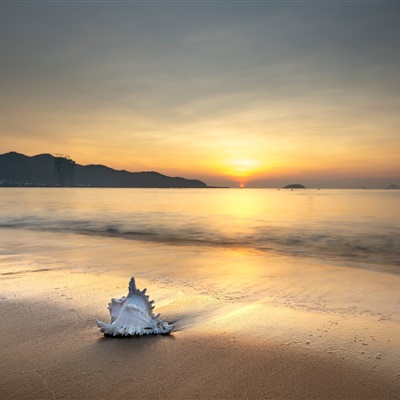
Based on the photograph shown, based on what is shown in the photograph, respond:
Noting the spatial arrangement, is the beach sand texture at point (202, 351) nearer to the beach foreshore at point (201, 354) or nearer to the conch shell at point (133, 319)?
the beach foreshore at point (201, 354)

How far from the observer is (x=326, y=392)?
11.1ft

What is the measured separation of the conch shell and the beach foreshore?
4.2 inches

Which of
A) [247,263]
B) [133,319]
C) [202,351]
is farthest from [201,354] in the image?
[247,263]

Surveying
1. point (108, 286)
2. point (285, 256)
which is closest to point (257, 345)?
point (108, 286)

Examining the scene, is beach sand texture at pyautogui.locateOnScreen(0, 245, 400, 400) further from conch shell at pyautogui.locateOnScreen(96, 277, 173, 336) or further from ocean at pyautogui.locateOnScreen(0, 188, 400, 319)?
ocean at pyautogui.locateOnScreen(0, 188, 400, 319)

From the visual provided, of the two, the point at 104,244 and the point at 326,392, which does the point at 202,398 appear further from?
the point at 104,244

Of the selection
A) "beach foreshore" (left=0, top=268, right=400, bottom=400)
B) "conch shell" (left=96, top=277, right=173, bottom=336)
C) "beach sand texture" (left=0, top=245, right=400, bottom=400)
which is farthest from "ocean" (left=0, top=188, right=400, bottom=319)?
"conch shell" (left=96, top=277, right=173, bottom=336)

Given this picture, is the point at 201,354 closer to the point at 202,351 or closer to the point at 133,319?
the point at 202,351

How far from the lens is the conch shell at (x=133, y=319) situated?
14.7 feet

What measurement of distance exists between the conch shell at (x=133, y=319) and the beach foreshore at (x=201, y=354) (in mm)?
106

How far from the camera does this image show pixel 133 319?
4516 mm

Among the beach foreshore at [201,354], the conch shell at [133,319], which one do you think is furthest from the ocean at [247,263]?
the conch shell at [133,319]

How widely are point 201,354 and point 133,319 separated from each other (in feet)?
3.18

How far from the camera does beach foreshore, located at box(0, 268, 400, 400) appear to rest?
3.38 m
